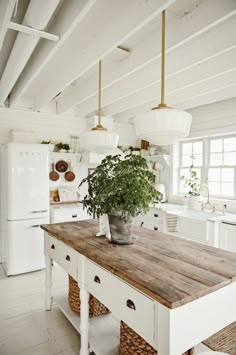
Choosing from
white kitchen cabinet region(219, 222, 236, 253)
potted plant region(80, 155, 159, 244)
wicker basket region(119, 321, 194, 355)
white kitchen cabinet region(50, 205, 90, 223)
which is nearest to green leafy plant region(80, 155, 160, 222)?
potted plant region(80, 155, 159, 244)

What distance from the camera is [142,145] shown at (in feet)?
17.4

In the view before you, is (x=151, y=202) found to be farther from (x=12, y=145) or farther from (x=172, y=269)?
(x=12, y=145)

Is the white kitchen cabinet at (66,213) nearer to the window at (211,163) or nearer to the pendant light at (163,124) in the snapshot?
the window at (211,163)

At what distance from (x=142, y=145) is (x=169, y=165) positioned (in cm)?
78

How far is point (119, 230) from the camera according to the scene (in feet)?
6.15

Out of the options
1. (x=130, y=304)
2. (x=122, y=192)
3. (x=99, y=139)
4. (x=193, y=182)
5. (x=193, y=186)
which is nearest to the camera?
(x=130, y=304)

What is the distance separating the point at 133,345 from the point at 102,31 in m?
2.44

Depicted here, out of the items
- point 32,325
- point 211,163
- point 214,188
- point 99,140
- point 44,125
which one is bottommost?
point 32,325

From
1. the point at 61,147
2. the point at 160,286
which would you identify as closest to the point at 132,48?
the point at 160,286

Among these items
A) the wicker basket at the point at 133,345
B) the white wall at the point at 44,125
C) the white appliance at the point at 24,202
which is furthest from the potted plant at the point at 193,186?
the wicker basket at the point at 133,345

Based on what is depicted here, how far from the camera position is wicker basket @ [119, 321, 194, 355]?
160 cm

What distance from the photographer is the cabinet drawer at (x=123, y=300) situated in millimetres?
1213

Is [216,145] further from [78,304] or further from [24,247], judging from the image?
[24,247]

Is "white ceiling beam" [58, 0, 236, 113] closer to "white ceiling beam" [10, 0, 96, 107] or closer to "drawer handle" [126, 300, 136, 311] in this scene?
"white ceiling beam" [10, 0, 96, 107]
